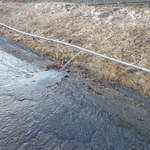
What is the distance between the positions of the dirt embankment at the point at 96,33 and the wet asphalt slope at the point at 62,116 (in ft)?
2.24

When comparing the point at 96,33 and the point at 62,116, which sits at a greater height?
the point at 96,33

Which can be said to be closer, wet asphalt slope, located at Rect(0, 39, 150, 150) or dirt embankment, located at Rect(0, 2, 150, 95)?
wet asphalt slope, located at Rect(0, 39, 150, 150)

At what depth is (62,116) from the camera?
13.8ft

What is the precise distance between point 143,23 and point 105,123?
4217 millimetres

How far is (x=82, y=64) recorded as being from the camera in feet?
19.4

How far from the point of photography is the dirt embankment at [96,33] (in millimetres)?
5512

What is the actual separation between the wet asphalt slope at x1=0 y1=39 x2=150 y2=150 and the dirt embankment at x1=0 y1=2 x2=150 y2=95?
68 centimetres

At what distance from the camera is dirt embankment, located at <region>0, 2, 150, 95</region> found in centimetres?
551

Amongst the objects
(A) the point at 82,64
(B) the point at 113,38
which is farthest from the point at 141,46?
(A) the point at 82,64

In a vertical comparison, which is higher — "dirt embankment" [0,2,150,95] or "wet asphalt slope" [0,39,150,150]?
"dirt embankment" [0,2,150,95]

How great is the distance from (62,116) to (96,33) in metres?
3.71

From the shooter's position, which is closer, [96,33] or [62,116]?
[62,116]

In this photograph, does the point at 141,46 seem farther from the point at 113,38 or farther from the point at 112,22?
the point at 112,22

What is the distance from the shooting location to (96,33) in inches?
281
